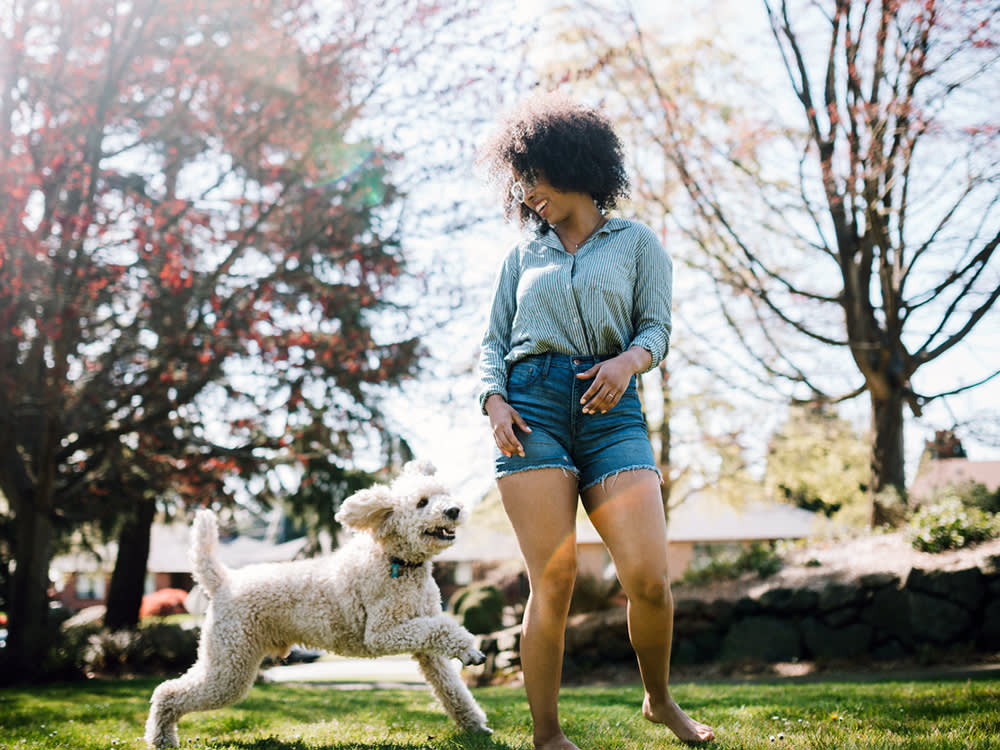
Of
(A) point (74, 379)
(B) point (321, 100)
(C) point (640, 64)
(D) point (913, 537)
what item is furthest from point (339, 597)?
(C) point (640, 64)

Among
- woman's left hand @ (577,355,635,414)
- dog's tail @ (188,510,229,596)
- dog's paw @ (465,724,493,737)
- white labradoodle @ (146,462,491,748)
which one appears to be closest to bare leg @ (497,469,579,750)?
woman's left hand @ (577,355,635,414)

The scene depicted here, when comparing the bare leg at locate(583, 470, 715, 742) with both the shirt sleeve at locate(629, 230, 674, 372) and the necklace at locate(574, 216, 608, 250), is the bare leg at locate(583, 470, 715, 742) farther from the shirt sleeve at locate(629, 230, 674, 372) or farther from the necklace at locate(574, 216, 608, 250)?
the necklace at locate(574, 216, 608, 250)

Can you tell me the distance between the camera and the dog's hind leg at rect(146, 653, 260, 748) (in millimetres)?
3650

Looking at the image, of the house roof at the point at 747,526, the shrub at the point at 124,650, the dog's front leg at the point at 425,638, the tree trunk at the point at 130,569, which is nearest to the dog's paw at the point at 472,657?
the dog's front leg at the point at 425,638

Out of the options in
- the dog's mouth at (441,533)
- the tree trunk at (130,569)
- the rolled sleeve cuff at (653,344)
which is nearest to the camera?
the rolled sleeve cuff at (653,344)

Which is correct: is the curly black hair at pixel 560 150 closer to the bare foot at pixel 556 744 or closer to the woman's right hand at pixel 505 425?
the woman's right hand at pixel 505 425

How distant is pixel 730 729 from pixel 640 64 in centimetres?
936

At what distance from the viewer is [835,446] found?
15.9 meters

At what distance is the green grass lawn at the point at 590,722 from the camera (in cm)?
302

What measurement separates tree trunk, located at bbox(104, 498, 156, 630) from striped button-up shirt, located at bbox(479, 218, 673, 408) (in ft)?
38.1

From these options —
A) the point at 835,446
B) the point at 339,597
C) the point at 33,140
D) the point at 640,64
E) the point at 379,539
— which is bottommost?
the point at 339,597

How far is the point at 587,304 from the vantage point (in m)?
2.75

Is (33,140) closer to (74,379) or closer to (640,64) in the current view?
(74,379)

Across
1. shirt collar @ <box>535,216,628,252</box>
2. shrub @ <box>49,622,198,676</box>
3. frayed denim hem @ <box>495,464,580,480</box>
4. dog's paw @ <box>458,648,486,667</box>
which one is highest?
shirt collar @ <box>535,216,628,252</box>
